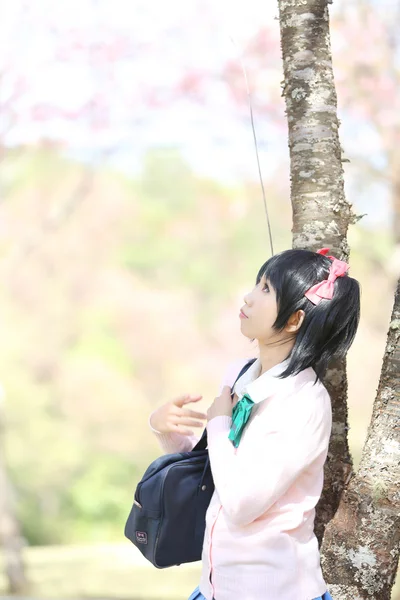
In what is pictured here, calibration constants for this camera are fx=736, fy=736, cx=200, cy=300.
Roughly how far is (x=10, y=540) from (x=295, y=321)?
10.8 ft

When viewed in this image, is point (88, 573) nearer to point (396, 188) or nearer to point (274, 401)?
point (396, 188)

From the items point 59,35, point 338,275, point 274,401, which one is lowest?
point 274,401

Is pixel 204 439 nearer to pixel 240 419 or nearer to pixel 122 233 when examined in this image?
pixel 240 419

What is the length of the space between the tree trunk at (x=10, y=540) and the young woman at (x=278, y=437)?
3053mm

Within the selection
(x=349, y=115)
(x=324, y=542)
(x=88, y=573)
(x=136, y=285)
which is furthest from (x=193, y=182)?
(x=324, y=542)

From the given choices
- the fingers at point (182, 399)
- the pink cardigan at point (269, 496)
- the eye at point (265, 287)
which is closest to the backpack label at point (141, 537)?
the pink cardigan at point (269, 496)

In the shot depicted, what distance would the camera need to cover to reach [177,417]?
117cm

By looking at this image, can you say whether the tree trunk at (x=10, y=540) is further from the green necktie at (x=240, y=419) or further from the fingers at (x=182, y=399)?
the green necktie at (x=240, y=419)

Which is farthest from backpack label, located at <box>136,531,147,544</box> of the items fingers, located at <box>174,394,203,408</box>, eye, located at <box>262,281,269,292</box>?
eye, located at <box>262,281,269,292</box>

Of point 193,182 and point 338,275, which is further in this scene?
point 193,182

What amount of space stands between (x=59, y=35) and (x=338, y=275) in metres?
3.97

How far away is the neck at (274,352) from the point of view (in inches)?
44.1

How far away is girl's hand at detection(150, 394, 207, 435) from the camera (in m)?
1.16

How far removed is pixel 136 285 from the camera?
14.8 ft
